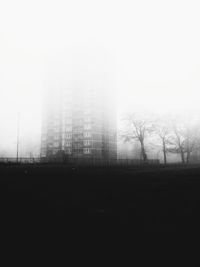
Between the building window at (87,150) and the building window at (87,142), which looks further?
the building window at (87,142)

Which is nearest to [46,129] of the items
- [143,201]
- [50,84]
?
[50,84]

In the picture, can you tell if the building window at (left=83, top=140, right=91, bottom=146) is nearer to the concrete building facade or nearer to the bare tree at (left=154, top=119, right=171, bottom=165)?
the concrete building facade

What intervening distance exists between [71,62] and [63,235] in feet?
429

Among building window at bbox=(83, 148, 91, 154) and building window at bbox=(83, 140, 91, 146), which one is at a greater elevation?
building window at bbox=(83, 140, 91, 146)

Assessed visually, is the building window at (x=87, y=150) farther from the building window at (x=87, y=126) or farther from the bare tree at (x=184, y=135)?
the bare tree at (x=184, y=135)

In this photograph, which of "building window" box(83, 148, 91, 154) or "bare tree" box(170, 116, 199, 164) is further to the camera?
"building window" box(83, 148, 91, 154)

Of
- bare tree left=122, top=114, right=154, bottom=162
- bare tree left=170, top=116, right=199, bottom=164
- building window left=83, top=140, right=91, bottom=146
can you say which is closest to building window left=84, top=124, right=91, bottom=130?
building window left=83, top=140, right=91, bottom=146

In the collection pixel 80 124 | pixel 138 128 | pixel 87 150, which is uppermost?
pixel 80 124

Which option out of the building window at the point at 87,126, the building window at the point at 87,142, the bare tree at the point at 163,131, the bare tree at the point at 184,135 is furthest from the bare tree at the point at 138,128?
the building window at the point at 87,126

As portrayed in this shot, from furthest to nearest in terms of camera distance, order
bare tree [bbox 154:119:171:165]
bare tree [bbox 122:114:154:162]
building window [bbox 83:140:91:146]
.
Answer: building window [bbox 83:140:91:146] < bare tree [bbox 154:119:171:165] < bare tree [bbox 122:114:154:162]

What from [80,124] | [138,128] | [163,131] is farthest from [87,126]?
[163,131]

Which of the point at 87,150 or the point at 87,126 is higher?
the point at 87,126

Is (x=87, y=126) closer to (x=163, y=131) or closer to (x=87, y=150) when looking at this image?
(x=87, y=150)

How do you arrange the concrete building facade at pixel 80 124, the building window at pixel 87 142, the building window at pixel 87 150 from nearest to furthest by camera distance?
the building window at pixel 87 150 → the building window at pixel 87 142 → the concrete building facade at pixel 80 124
